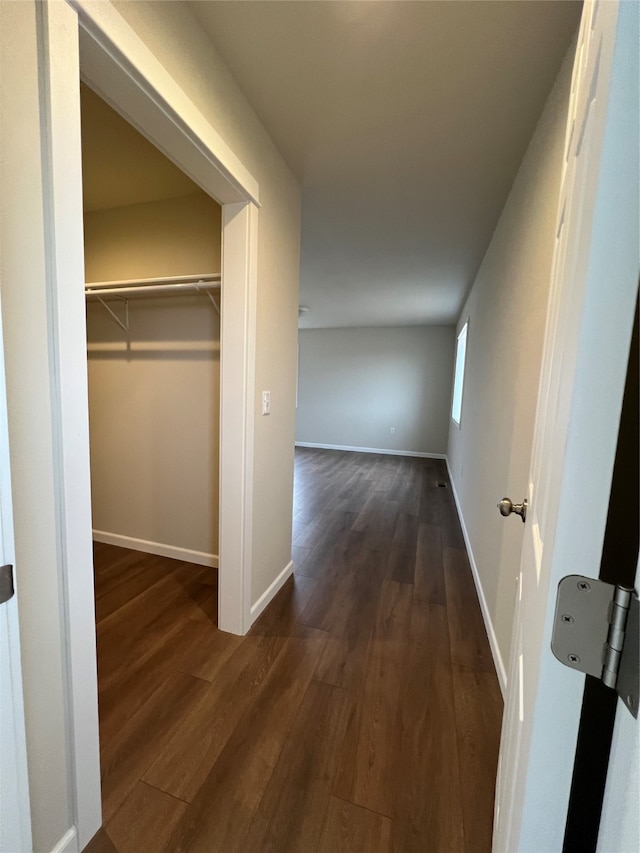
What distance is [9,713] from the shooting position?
62cm

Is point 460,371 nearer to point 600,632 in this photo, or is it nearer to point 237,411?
point 237,411

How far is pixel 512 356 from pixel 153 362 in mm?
2242

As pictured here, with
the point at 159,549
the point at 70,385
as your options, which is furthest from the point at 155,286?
the point at 159,549

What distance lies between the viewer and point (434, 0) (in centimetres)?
111

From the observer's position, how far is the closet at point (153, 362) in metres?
2.22

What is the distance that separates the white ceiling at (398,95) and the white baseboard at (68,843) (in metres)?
2.47

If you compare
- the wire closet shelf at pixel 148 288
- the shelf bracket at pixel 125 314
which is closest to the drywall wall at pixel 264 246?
the wire closet shelf at pixel 148 288

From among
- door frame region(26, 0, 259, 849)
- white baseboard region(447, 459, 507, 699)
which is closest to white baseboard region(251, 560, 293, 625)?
door frame region(26, 0, 259, 849)

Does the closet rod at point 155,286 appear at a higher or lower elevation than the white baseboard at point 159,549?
higher

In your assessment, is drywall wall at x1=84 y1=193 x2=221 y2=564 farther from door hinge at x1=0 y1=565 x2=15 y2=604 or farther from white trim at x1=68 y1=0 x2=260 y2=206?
door hinge at x1=0 y1=565 x2=15 y2=604

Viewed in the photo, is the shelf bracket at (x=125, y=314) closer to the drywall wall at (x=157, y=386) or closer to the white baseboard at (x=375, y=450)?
the drywall wall at (x=157, y=386)

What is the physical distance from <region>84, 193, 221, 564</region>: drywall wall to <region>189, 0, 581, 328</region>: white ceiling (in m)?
0.82

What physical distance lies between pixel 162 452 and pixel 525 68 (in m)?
2.70

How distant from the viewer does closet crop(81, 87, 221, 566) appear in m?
2.22
